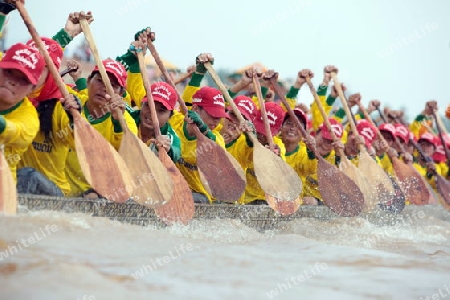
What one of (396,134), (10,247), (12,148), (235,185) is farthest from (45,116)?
(396,134)

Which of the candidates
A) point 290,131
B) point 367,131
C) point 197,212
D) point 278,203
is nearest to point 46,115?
point 197,212

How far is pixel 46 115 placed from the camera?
4434mm

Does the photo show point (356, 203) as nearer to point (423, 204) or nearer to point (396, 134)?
point (423, 204)

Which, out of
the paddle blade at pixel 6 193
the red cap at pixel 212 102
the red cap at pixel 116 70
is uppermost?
the red cap at pixel 116 70

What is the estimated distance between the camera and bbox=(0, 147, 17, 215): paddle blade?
11.0 ft

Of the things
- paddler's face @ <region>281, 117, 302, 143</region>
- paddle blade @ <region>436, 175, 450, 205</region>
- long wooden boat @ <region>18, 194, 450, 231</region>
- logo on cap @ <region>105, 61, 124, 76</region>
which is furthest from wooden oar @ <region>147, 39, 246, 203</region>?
paddle blade @ <region>436, 175, 450, 205</region>

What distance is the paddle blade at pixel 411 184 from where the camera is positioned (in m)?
8.66

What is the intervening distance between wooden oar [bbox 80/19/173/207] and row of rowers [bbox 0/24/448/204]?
0.19 meters

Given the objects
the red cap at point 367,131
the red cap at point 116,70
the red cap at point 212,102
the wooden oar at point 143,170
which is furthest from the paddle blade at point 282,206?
the red cap at point 367,131

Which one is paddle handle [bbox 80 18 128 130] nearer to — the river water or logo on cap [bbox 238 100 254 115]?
the river water

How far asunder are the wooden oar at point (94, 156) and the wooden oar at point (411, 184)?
5466 millimetres

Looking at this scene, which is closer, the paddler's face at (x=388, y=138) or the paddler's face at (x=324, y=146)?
the paddler's face at (x=324, y=146)

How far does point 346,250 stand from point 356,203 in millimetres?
1737

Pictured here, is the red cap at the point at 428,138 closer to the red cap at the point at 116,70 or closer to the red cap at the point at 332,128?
the red cap at the point at 332,128
